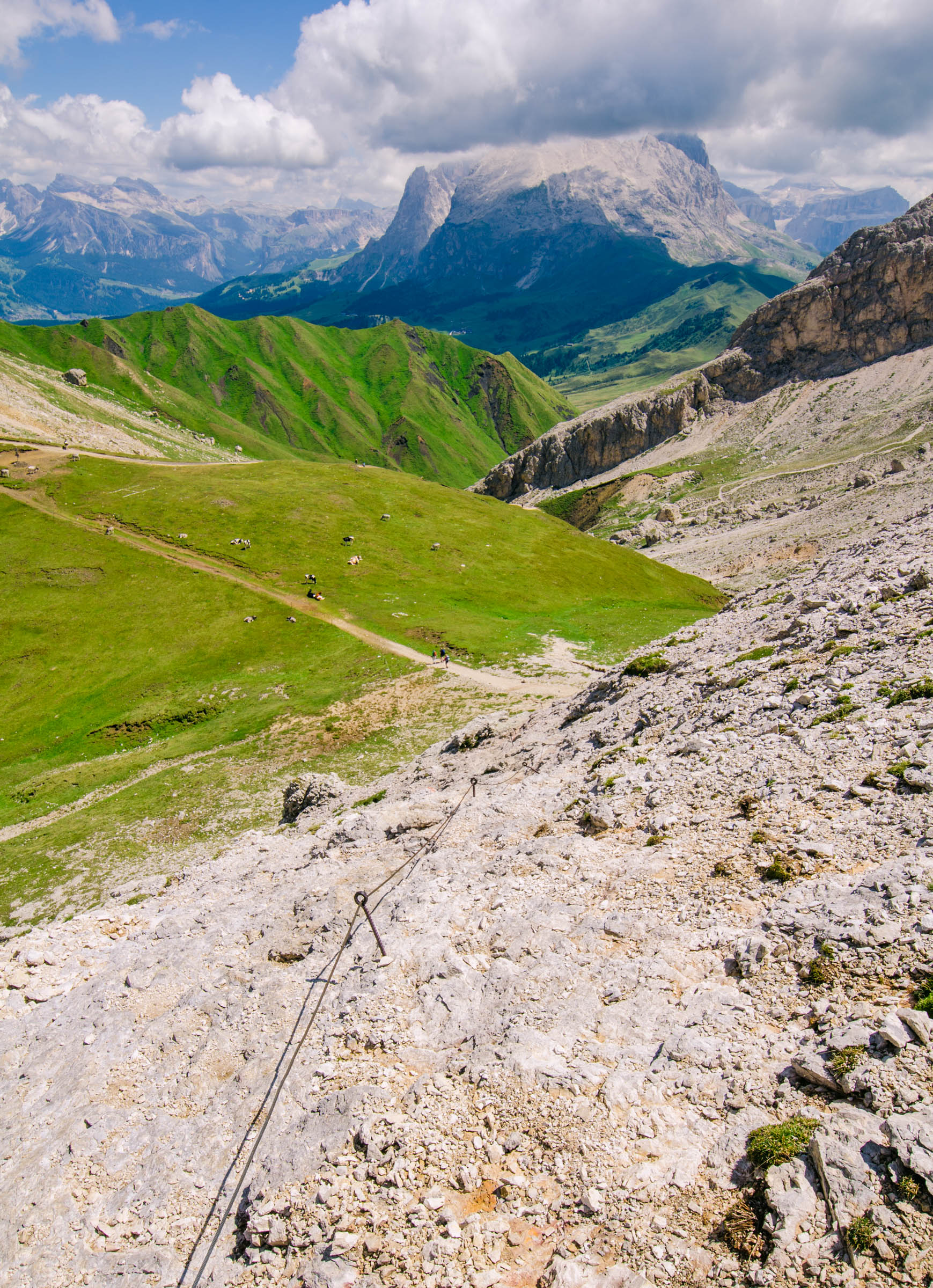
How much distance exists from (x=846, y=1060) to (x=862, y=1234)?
2754 millimetres

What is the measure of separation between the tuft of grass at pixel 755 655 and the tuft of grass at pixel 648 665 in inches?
188

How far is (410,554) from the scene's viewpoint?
309 ft

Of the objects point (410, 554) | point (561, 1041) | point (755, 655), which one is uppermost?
point (410, 554)

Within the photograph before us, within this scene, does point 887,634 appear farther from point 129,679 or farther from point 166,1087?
point 129,679

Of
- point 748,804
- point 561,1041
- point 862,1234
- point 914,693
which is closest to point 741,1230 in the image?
point 862,1234

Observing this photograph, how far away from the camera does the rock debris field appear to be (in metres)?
10.5

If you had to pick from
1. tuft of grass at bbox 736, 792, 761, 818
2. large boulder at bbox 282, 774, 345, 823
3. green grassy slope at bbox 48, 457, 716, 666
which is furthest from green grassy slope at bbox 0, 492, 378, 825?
tuft of grass at bbox 736, 792, 761, 818

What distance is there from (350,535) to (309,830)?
6560 cm

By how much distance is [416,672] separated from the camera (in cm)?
6184

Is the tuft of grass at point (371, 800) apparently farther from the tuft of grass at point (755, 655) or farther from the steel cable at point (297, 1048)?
the tuft of grass at point (755, 655)

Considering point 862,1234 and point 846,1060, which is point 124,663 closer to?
point 846,1060

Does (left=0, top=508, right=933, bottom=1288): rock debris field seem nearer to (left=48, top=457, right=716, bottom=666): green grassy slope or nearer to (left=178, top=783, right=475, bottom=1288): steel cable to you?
(left=178, top=783, right=475, bottom=1288): steel cable

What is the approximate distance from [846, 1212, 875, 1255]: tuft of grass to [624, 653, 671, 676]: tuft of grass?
89.2 ft

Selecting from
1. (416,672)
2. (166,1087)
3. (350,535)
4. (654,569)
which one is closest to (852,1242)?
(166,1087)
